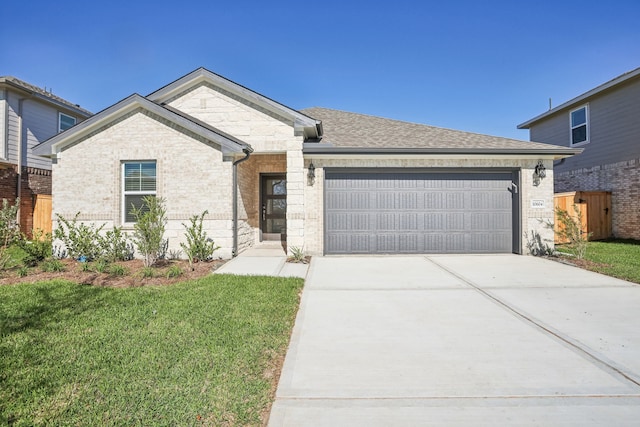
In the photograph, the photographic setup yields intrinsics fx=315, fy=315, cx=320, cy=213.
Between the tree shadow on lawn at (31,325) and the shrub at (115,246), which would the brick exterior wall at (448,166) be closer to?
the shrub at (115,246)

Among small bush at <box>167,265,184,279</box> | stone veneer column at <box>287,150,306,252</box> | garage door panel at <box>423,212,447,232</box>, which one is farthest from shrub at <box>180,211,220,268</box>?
garage door panel at <box>423,212,447,232</box>

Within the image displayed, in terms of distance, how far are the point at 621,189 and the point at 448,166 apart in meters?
8.88

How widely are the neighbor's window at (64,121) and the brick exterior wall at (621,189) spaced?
968 inches

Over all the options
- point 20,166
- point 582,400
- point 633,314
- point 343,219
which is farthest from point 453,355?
point 20,166

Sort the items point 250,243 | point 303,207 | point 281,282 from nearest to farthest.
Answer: point 281,282 < point 303,207 < point 250,243

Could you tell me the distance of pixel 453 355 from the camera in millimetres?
3354

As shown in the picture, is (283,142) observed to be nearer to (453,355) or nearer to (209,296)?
(209,296)

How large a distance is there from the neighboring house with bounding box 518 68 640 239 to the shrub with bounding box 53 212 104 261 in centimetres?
1446

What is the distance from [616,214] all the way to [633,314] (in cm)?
1139

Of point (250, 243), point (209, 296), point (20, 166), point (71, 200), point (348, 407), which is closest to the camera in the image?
point (348, 407)

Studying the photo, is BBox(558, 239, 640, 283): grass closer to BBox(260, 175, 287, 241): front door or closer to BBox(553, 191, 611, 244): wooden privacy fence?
BBox(553, 191, 611, 244): wooden privacy fence

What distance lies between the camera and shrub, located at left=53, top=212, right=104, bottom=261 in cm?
816

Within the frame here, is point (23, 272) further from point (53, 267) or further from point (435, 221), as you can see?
point (435, 221)

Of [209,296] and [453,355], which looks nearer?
[453,355]
